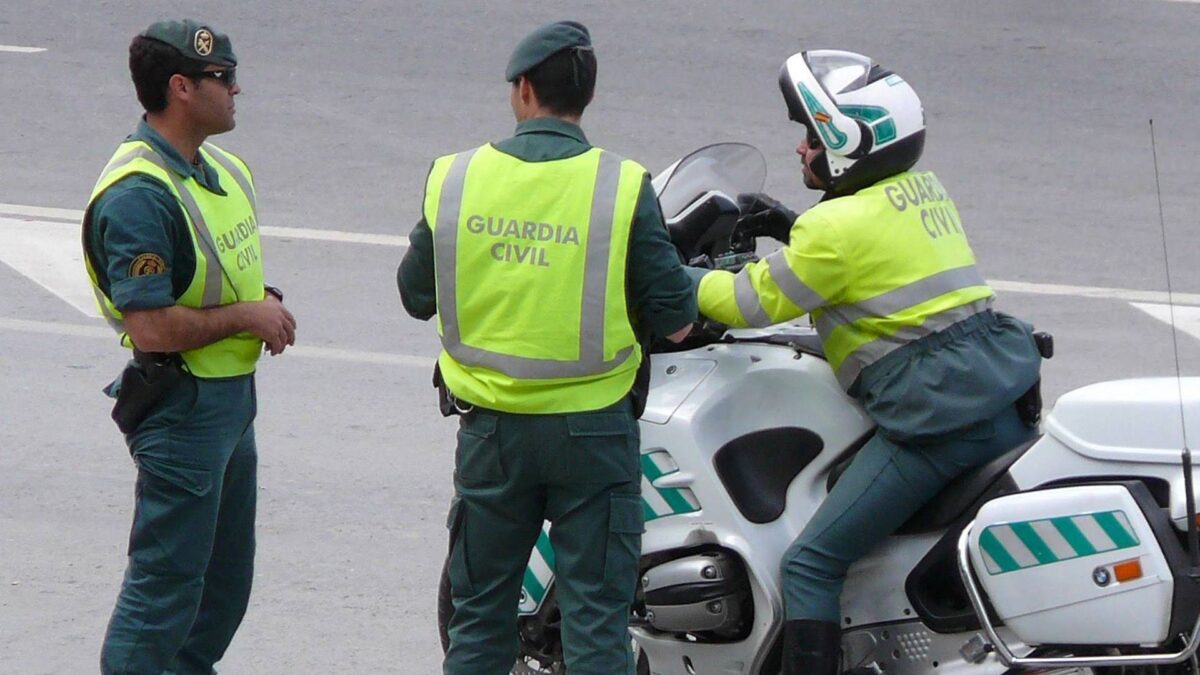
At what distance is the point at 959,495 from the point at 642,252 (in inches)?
34.3

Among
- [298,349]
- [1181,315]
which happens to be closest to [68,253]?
[298,349]

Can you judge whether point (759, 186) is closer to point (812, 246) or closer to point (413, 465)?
point (812, 246)

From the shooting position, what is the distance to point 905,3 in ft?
42.4

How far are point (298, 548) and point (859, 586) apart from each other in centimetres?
216

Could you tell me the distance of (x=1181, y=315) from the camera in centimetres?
780

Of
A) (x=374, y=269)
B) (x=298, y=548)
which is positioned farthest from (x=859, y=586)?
(x=374, y=269)

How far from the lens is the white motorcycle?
3775mm

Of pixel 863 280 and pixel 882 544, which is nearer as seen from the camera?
pixel 863 280

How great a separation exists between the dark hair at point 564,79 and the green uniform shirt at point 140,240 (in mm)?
856

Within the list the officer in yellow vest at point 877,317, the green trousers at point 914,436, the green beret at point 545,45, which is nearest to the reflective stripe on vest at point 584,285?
the green beret at point 545,45

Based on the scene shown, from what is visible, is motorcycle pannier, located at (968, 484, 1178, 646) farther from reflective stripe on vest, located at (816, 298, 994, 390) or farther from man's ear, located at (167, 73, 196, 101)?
man's ear, located at (167, 73, 196, 101)

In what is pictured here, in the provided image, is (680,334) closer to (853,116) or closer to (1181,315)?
(853,116)

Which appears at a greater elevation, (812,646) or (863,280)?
(863,280)

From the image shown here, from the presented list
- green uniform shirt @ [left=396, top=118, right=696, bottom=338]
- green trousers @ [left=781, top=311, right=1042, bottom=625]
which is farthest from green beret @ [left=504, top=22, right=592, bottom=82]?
green trousers @ [left=781, top=311, right=1042, bottom=625]
